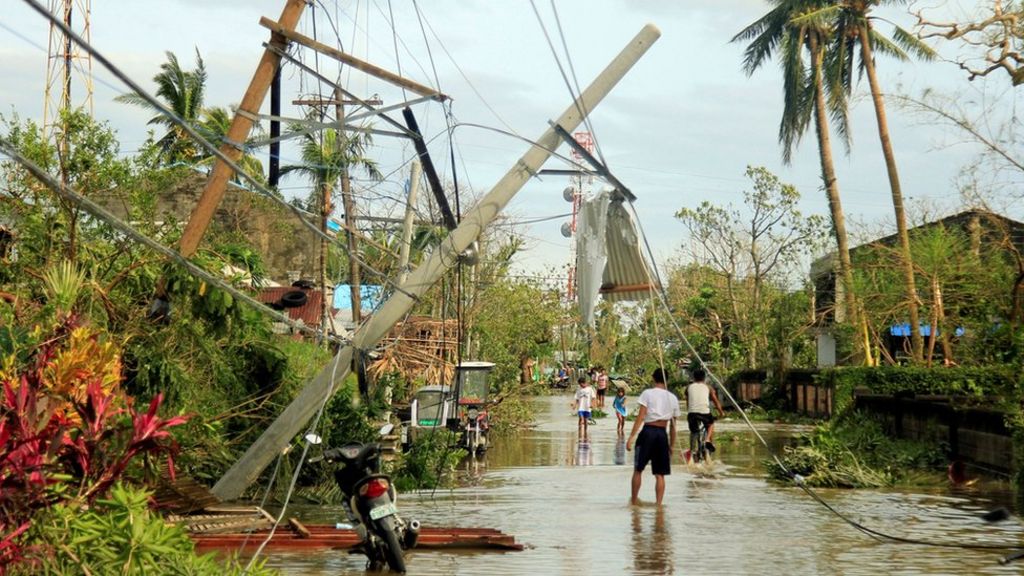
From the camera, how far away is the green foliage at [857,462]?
21234 millimetres

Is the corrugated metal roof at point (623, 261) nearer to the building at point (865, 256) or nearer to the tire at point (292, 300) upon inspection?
the tire at point (292, 300)

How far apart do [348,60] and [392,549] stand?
628 cm

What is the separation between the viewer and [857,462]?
2195 centimetres

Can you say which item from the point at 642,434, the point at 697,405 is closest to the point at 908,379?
the point at 697,405

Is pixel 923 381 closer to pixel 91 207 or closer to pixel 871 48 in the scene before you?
pixel 871 48

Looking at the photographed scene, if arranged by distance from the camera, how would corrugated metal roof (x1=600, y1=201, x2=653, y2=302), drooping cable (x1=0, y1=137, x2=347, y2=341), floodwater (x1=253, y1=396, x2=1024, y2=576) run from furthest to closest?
corrugated metal roof (x1=600, y1=201, x2=653, y2=302), floodwater (x1=253, y1=396, x2=1024, y2=576), drooping cable (x1=0, y1=137, x2=347, y2=341)

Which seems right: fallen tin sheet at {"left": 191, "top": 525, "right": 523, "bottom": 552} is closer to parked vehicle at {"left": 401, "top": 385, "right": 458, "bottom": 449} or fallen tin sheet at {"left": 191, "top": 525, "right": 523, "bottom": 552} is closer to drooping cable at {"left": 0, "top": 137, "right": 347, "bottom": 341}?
drooping cable at {"left": 0, "top": 137, "right": 347, "bottom": 341}

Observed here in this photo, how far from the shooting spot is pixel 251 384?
18.8 meters

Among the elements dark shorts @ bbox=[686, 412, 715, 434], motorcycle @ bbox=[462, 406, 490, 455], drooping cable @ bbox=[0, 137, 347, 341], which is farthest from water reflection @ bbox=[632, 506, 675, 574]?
motorcycle @ bbox=[462, 406, 490, 455]

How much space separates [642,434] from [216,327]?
220 inches

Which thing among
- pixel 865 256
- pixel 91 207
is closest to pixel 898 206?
pixel 865 256

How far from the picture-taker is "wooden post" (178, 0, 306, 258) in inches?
569

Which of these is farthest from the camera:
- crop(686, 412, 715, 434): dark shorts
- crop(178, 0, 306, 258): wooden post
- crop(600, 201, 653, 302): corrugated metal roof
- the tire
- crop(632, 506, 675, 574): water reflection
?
crop(686, 412, 715, 434): dark shorts

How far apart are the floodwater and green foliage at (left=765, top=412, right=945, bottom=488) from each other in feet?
2.02
